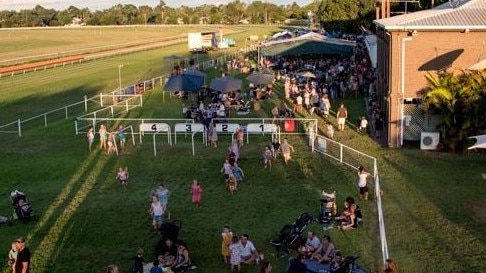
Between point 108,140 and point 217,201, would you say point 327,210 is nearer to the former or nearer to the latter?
point 217,201

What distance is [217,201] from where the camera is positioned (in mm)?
18375

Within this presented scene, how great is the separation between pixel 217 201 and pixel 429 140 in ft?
31.4

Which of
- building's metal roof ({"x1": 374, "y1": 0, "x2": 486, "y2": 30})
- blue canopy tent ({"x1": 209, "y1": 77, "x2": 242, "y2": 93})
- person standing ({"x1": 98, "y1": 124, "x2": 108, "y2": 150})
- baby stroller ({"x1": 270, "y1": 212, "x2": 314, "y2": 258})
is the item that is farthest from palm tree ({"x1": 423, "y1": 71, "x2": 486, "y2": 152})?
person standing ({"x1": 98, "y1": 124, "x2": 108, "y2": 150})

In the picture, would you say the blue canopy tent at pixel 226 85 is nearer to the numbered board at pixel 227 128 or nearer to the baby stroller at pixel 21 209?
the numbered board at pixel 227 128

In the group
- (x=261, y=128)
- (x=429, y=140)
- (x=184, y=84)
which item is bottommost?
Answer: (x=429, y=140)

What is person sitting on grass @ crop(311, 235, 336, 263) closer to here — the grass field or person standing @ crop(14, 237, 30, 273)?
the grass field

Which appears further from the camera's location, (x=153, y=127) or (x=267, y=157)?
(x=153, y=127)

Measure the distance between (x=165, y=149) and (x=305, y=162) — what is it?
583 cm

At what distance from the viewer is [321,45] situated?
156 feet

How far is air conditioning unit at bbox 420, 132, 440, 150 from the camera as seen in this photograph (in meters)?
23.8

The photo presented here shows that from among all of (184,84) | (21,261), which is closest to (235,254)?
(21,261)

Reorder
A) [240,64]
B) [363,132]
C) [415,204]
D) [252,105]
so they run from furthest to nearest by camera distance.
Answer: [240,64] → [252,105] → [363,132] → [415,204]

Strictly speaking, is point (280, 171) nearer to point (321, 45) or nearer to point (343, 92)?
point (343, 92)

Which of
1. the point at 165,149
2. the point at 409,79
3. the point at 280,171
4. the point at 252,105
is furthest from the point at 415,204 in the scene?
the point at 252,105
